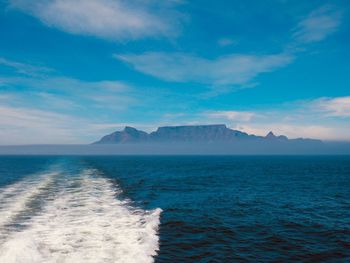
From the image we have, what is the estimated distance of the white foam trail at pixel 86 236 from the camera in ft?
53.7

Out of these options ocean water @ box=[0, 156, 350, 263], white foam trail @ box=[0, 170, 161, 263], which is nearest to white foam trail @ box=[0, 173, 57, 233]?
Answer: ocean water @ box=[0, 156, 350, 263]

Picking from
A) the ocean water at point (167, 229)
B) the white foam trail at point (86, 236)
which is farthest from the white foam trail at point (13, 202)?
the white foam trail at point (86, 236)

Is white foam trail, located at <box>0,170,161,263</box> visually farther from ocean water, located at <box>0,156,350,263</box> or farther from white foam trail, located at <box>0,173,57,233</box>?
white foam trail, located at <box>0,173,57,233</box>

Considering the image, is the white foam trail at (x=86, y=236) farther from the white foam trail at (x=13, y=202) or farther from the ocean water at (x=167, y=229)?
the white foam trail at (x=13, y=202)

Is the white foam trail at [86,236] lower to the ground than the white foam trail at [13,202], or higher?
lower

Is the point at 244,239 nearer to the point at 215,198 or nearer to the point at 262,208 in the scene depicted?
the point at 262,208

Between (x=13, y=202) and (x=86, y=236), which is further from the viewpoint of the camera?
(x=13, y=202)

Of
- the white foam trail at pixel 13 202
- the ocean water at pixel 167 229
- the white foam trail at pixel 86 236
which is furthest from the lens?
the white foam trail at pixel 13 202

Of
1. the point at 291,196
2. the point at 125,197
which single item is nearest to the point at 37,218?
the point at 125,197

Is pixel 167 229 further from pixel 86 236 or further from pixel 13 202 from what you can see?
pixel 13 202

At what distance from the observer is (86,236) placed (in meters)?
20.0

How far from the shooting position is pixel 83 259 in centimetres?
1584

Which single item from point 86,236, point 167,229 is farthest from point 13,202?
point 167,229

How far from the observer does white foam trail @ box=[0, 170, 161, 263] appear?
53.7 feet
